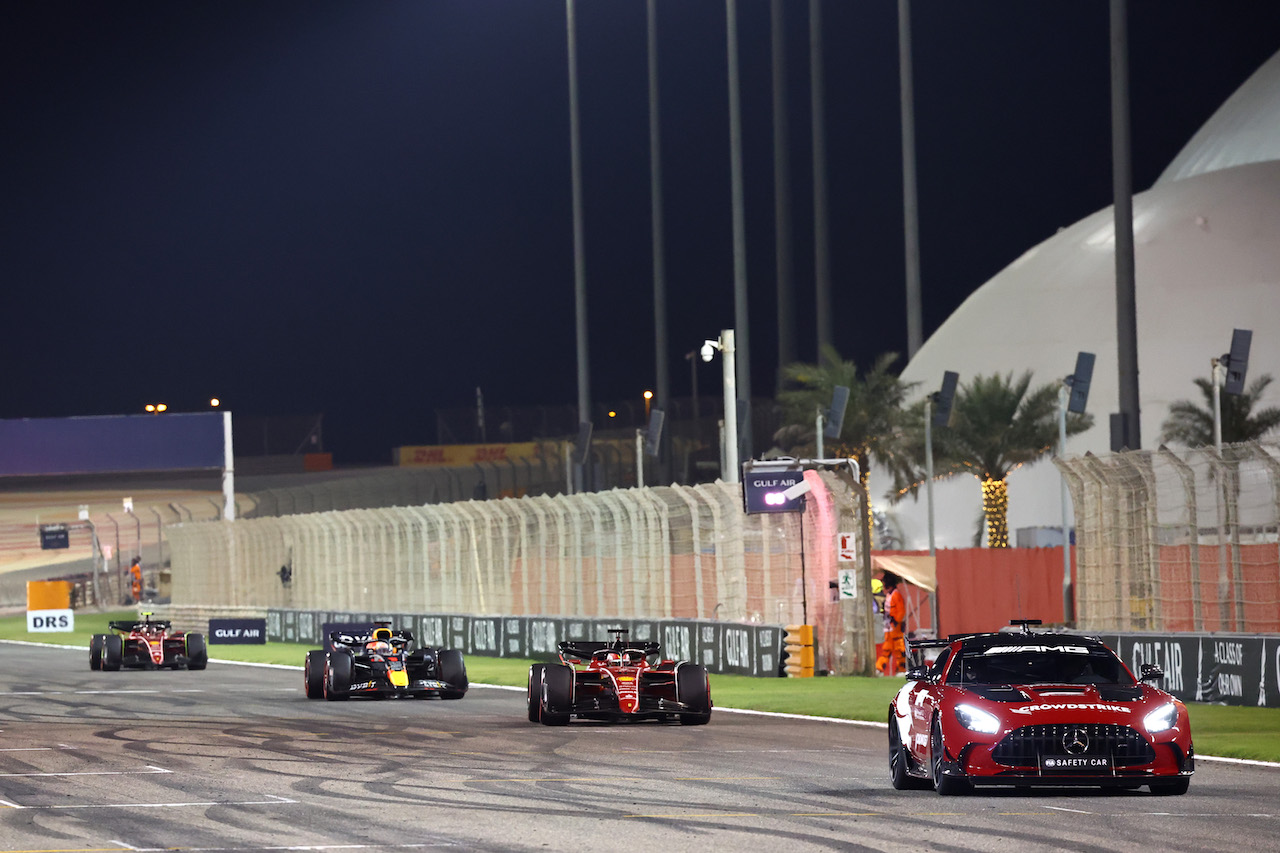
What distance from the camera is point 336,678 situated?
83.0ft

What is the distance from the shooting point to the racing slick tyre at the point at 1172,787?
12.9 m

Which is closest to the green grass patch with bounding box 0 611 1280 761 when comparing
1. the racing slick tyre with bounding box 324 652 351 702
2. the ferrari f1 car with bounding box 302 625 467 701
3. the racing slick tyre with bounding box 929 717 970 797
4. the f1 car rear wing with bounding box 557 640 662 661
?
the f1 car rear wing with bounding box 557 640 662 661

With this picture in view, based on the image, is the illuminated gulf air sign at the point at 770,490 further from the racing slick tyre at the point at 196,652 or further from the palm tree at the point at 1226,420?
the palm tree at the point at 1226,420

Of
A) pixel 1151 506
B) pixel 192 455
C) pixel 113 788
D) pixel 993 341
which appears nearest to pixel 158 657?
pixel 1151 506

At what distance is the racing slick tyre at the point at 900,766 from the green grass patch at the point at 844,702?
12.6ft

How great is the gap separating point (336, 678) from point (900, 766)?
1266 cm

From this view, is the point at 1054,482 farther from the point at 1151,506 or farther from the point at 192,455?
the point at 1151,506

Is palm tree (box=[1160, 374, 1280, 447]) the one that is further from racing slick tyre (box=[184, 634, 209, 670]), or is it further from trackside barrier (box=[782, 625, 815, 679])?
racing slick tyre (box=[184, 634, 209, 670])

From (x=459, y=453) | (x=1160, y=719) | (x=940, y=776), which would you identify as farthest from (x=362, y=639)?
(x=459, y=453)

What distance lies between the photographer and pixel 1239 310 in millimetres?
66812

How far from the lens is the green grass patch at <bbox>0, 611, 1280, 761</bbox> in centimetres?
1784

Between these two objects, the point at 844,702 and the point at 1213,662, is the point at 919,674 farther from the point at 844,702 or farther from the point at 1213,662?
the point at 844,702

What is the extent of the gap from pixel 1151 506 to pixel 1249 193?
164ft

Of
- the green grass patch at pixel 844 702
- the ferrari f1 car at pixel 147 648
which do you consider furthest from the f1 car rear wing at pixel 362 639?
the ferrari f1 car at pixel 147 648
